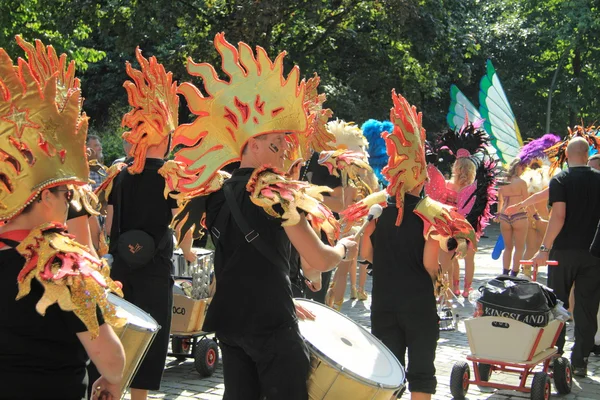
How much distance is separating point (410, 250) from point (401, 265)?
0.36 ft

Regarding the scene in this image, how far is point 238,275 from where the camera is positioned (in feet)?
12.5

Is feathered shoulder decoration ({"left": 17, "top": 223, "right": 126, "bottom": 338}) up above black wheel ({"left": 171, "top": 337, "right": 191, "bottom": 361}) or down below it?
above

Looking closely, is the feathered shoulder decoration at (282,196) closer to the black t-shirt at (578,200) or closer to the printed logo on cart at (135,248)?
the printed logo on cart at (135,248)

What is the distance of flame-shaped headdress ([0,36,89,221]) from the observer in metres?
2.97

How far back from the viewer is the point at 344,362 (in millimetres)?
3988

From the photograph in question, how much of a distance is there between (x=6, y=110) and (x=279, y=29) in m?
16.9

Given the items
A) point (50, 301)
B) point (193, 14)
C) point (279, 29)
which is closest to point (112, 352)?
point (50, 301)

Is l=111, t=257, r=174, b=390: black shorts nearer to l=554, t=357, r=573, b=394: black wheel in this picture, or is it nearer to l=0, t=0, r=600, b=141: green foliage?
l=554, t=357, r=573, b=394: black wheel

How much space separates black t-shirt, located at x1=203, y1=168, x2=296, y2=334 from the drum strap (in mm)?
14

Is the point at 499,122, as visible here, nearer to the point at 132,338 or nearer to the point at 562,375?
the point at 562,375

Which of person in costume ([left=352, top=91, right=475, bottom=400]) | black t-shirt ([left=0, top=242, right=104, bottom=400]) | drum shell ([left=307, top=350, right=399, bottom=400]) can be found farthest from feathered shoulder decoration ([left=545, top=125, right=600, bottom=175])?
black t-shirt ([left=0, top=242, right=104, bottom=400])

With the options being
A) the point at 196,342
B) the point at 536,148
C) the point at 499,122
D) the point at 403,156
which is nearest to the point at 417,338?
the point at 403,156

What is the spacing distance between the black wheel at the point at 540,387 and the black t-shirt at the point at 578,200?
1869mm

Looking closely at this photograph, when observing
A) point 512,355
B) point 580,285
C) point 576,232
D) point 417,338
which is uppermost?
point 576,232
